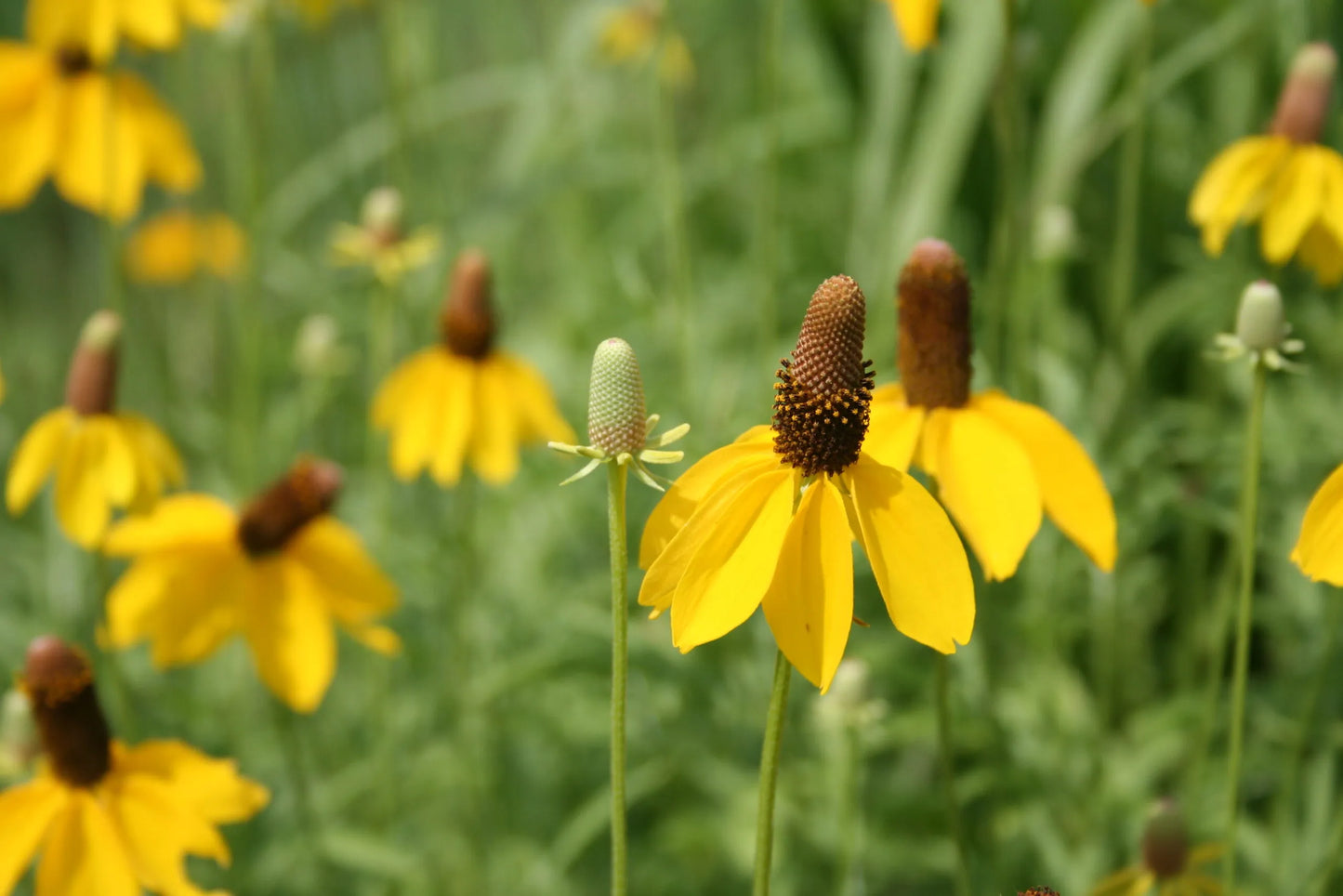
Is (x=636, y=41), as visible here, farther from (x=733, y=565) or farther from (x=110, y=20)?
(x=733, y=565)

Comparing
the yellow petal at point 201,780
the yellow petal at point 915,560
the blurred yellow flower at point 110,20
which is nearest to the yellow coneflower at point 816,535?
the yellow petal at point 915,560

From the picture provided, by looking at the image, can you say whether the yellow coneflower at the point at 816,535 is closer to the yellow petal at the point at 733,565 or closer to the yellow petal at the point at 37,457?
the yellow petal at the point at 733,565

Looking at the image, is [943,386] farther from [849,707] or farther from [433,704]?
[433,704]

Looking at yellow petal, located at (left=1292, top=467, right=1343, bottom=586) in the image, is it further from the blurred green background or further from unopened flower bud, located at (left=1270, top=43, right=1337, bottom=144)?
unopened flower bud, located at (left=1270, top=43, right=1337, bottom=144)

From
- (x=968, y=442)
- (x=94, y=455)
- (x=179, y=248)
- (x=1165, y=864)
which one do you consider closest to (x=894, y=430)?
(x=968, y=442)

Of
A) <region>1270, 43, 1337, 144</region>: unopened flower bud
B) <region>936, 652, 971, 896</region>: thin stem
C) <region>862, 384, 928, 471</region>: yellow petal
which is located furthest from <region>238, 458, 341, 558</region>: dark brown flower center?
<region>1270, 43, 1337, 144</region>: unopened flower bud

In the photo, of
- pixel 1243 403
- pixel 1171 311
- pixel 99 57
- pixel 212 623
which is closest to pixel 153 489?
pixel 212 623
